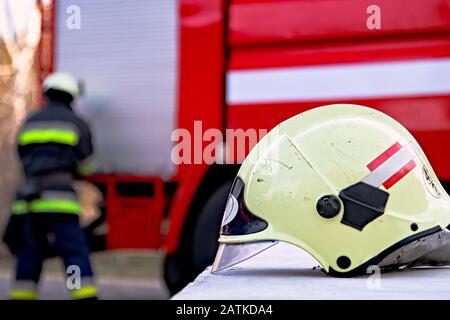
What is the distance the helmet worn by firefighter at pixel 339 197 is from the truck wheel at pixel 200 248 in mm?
1827

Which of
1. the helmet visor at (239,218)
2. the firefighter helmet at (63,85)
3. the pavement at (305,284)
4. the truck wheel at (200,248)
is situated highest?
the firefighter helmet at (63,85)

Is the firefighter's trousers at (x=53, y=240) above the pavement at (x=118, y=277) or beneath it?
above

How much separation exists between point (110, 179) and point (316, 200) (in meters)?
2.44

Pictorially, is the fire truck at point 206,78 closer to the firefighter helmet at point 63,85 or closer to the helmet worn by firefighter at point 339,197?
the firefighter helmet at point 63,85

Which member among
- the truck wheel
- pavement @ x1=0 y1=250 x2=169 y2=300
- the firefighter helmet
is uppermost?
the firefighter helmet

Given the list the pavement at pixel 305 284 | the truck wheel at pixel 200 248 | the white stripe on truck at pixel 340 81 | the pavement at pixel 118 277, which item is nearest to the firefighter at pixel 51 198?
the truck wheel at pixel 200 248

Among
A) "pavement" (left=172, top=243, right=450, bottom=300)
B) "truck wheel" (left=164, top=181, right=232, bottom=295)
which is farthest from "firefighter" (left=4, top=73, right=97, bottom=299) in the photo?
"pavement" (left=172, top=243, right=450, bottom=300)

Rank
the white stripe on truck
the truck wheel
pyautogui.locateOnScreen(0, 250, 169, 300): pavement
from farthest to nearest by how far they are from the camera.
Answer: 1. pyautogui.locateOnScreen(0, 250, 169, 300): pavement
2. the truck wheel
3. the white stripe on truck

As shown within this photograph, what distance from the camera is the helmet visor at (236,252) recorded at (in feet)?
5.64

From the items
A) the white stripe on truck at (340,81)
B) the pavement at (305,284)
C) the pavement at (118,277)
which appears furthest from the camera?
the pavement at (118,277)

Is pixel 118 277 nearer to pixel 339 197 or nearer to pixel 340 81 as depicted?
pixel 340 81

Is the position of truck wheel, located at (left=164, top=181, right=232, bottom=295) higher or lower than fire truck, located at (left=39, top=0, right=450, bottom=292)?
lower

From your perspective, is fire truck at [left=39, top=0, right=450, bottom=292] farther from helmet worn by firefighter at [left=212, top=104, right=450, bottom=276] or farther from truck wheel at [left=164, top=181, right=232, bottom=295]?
helmet worn by firefighter at [left=212, top=104, right=450, bottom=276]

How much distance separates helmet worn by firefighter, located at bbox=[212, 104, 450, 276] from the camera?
1.66 metres
